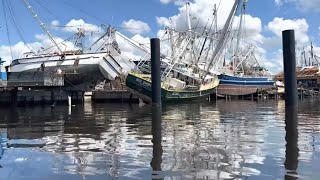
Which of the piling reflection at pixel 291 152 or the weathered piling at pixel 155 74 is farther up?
the weathered piling at pixel 155 74

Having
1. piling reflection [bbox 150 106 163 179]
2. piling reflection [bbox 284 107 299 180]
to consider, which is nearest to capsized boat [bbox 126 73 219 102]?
piling reflection [bbox 284 107 299 180]

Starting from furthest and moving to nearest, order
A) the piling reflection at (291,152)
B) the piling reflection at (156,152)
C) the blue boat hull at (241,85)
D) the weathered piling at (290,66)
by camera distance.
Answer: the blue boat hull at (241,85)
the weathered piling at (290,66)
the piling reflection at (156,152)
the piling reflection at (291,152)

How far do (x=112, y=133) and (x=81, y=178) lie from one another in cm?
1030

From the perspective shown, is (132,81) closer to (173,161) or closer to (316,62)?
(173,161)

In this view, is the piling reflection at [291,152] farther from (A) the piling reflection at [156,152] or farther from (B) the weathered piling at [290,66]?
(B) the weathered piling at [290,66]

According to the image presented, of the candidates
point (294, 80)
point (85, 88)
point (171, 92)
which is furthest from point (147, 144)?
point (85, 88)

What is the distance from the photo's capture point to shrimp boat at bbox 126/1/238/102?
57250 mm

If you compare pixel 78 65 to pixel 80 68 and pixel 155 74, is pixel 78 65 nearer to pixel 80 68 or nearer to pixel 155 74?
pixel 80 68

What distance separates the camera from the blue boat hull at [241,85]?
80250 millimetres

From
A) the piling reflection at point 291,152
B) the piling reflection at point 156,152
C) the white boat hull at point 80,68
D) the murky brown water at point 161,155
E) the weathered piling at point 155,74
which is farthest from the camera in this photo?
the white boat hull at point 80,68

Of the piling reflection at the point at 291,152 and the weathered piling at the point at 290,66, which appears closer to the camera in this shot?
the piling reflection at the point at 291,152

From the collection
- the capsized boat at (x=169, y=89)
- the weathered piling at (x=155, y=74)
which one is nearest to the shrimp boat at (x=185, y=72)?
the capsized boat at (x=169, y=89)

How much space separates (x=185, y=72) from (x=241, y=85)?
66.4 ft

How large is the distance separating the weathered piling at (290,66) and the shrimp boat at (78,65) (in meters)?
37.5
